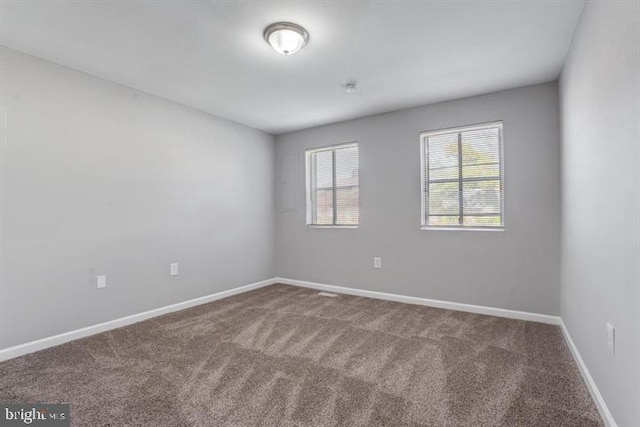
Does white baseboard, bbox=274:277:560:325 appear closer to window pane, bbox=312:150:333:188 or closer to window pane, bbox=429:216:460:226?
window pane, bbox=429:216:460:226

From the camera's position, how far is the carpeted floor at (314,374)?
1671mm

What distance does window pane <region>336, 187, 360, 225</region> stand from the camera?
4.34 meters

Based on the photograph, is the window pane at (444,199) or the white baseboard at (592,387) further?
→ the window pane at (444,199)

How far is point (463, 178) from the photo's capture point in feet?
11.6

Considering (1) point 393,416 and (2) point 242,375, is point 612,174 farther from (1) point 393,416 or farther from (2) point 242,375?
(2) point 242,375

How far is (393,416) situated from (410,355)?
780mm

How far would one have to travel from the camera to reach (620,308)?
55.7 inches

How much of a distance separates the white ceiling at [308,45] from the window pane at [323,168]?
1210 mm

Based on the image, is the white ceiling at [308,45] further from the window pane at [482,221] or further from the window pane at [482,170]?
the window pane at [482,221]

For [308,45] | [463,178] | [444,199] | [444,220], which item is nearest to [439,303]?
[444,220]

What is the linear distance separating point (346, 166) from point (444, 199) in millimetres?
1410

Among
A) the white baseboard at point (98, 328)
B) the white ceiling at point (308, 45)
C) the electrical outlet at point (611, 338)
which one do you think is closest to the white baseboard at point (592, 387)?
the electrical outlet at point (611, 338)

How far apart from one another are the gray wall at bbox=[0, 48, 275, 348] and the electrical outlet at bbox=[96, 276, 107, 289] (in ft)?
0.15

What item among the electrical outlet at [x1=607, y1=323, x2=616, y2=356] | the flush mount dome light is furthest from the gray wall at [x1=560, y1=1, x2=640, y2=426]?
the flush mount dome light
